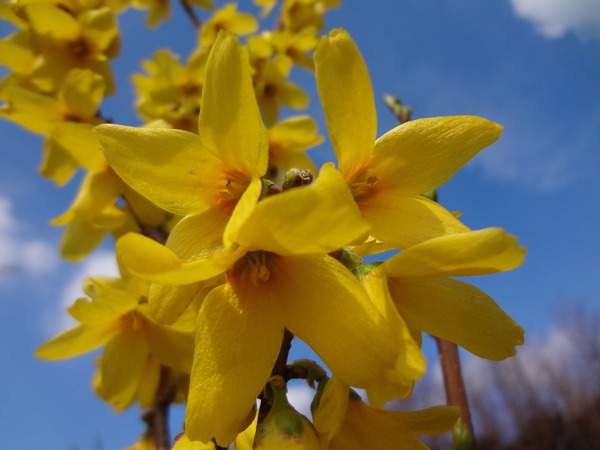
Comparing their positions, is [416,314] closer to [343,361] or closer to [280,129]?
[343,361]

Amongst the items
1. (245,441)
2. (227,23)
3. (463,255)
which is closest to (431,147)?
(463,255)

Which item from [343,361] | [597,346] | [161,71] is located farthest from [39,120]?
[597,346]

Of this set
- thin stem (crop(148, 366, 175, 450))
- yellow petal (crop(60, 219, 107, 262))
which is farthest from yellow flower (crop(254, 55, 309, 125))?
thin stem (crop(148, 366, 175, 450))

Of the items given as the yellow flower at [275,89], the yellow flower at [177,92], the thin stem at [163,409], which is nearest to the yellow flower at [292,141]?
the yellow flower at [177,92]

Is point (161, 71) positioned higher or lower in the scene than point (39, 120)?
higher

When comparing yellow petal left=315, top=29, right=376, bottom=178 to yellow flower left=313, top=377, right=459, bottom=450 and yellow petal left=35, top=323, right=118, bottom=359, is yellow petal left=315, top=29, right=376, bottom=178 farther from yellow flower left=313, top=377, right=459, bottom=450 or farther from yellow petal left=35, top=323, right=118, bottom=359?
yellow petal left=35, top=323, right=118, bottom=359

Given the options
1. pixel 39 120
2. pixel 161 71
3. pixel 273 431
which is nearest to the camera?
pixel 273 431
